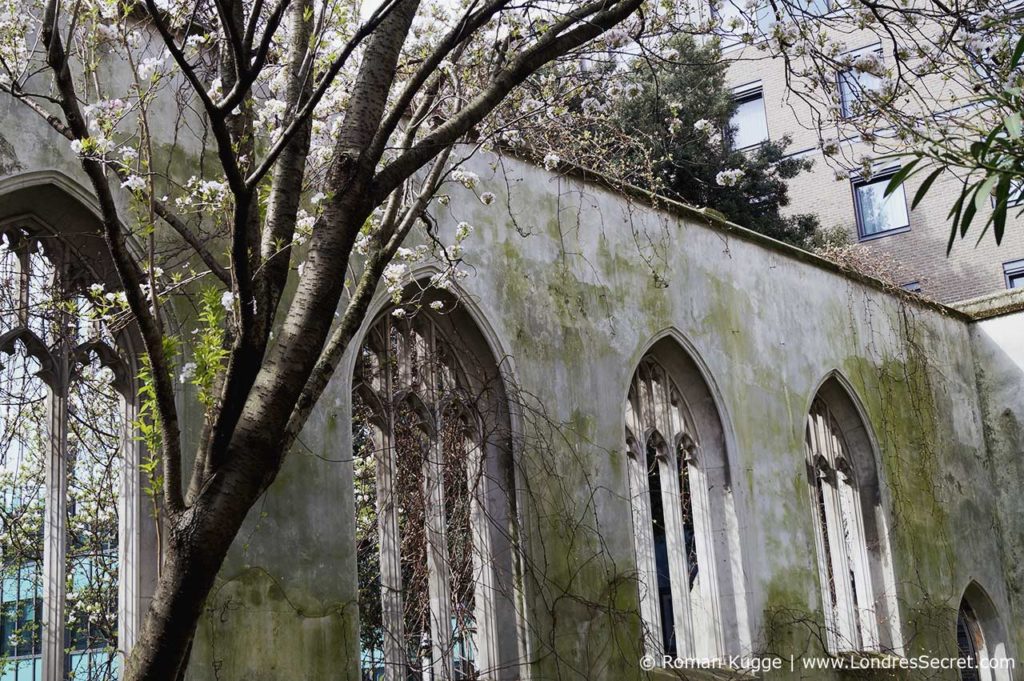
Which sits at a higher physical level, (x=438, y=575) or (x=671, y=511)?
(x=671, y=511)

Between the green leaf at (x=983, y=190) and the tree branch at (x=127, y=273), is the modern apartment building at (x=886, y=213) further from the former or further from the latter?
the tree branch at (x=127, y=273)

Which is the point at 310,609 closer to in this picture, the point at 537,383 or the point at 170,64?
the point at 537,383

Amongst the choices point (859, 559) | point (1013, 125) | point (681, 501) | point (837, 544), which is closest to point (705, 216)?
point (681, 501)

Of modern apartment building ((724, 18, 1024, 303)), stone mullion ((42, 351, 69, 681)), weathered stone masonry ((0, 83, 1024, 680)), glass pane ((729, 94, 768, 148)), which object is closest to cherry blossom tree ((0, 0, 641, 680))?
stone mullion ((42, 351, 69, 681))

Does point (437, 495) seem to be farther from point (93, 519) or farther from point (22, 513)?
point (22, 513)

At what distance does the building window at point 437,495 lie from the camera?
6445 millimetres

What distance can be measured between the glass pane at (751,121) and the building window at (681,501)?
17077 mm

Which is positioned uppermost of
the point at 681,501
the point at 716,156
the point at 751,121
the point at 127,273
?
the point at 751,121

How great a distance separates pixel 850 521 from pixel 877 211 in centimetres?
1488

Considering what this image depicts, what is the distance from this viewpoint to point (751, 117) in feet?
82.9

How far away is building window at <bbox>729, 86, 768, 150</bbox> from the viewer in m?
25.1

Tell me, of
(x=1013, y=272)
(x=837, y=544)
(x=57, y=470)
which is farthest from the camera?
(x=1013, y=272)

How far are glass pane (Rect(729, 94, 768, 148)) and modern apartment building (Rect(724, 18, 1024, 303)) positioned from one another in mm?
21

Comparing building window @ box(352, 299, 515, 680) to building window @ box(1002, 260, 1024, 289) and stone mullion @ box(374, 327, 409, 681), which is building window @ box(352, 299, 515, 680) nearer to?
stone mullion @ box(374, 327, 409, 681)
